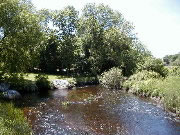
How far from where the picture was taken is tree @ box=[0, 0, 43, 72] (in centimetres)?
3112

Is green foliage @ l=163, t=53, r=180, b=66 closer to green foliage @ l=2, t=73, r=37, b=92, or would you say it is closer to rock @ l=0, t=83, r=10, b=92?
green foliage @ l=2, t=73, r=37, b=92

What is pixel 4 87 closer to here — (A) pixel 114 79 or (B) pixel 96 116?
(B) pixel 96 116

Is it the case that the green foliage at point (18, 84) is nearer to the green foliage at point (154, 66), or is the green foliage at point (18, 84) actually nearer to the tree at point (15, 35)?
the tree at point (15, 35)

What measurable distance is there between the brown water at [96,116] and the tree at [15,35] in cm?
508

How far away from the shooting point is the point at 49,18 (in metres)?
62.0

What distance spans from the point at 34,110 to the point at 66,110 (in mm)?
3172

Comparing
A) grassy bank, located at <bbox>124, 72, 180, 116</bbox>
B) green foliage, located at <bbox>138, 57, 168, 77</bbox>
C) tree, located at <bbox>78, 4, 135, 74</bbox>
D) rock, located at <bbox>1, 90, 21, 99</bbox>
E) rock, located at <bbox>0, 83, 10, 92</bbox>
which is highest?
tree, located at <bbox>78, 4, 135, 74</bbox>

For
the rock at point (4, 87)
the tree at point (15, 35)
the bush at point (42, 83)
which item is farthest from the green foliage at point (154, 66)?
the rock at point (4, 87)

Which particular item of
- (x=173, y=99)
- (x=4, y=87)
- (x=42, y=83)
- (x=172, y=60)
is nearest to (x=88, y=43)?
(x=42, y=83)

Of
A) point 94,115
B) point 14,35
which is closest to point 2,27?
point 14,35

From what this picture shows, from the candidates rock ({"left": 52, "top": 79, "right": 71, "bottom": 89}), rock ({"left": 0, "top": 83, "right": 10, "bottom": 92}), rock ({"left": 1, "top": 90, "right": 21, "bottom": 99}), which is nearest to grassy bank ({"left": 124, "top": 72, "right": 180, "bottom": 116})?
rock ({"left": 52, "top": 79, "right": 71, "bottom": 89})

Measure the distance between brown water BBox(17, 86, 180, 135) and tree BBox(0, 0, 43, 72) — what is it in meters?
5.08

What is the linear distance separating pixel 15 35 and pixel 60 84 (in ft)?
41.5

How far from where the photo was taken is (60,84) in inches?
1641
